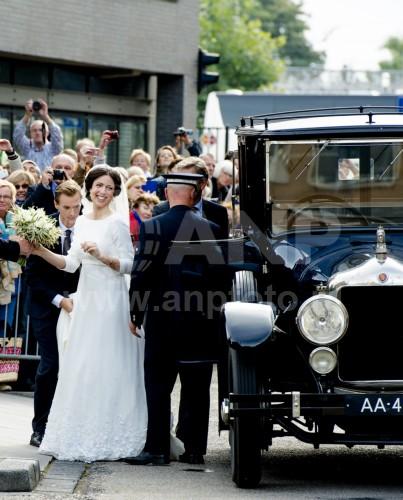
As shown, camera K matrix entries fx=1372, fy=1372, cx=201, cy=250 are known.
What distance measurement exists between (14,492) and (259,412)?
1.55 m

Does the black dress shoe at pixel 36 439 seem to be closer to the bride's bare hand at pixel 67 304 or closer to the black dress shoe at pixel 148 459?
the black dress shoe at pixel 148 459

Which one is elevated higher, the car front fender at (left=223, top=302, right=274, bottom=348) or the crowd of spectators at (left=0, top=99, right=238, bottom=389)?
the crowd of spectators at (left=0, top=99, right=238, bottom=389)

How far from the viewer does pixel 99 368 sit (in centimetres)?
981

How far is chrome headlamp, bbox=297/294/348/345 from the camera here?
8445 mm

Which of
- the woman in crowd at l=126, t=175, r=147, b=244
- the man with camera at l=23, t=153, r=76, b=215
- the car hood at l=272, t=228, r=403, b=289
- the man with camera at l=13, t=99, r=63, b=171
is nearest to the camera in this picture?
the car hood at l=272, t=228, r=403, b=289

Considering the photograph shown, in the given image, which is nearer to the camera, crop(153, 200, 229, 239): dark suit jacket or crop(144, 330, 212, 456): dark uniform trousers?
crop(144, 330, 212, 456): dark uniform trousers

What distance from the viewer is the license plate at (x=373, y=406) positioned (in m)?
8.37

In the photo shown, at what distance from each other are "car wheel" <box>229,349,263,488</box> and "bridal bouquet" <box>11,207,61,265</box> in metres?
2.07

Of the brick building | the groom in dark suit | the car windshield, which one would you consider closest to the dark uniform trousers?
the groom in dark suit

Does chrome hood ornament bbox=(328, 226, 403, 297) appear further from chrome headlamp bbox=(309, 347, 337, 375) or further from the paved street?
the paved street

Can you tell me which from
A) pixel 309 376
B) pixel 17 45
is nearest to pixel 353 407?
pixel 309 376

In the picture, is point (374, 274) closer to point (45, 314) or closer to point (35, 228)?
point (35, 228)

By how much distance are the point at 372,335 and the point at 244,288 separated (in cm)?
105

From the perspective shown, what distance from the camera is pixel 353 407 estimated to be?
8375 mm
